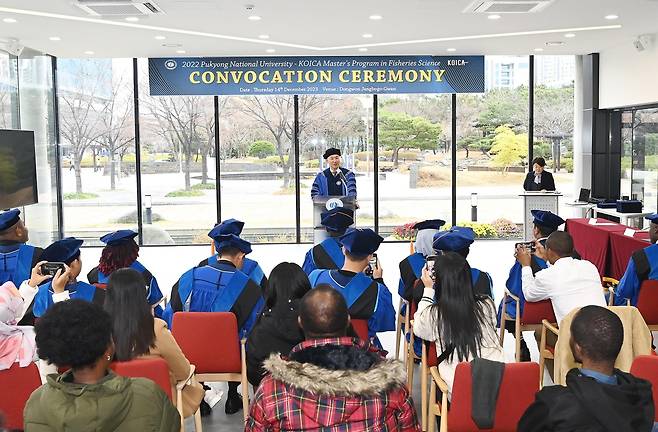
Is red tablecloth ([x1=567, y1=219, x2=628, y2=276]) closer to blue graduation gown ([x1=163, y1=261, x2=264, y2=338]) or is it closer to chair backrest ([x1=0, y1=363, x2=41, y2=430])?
blue graduation gown ([x1=163, y1=261, x2=264, y2=338])

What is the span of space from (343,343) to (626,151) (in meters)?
10.5

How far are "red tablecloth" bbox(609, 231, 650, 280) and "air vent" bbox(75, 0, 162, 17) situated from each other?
529cm

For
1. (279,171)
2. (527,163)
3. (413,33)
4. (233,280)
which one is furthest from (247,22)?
(527,163)

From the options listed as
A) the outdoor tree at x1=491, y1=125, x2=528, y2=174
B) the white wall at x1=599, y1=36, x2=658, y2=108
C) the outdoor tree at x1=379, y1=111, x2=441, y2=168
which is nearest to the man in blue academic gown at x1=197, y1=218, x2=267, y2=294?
the white wall at x1=599, y1=36, x2=658, y2=108

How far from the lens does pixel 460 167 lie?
41.6 feet

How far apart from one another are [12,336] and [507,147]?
34.3 ft

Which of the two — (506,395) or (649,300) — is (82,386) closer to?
(506,395)

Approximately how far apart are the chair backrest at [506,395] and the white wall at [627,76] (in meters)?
8.00

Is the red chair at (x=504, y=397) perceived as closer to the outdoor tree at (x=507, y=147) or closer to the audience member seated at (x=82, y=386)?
the audience member seated at (x=82, y=386)

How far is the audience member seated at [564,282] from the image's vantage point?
14.0 feet

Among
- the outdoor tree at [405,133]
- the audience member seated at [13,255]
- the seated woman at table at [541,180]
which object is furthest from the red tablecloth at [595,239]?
the audience member seated at [13,255]

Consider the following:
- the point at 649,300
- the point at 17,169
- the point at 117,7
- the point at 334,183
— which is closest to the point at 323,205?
the point at 334,183

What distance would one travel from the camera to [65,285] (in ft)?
13.4

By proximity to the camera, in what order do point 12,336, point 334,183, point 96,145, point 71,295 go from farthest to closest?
point 96,145, point 334,183, point 71,295, point 12,336
